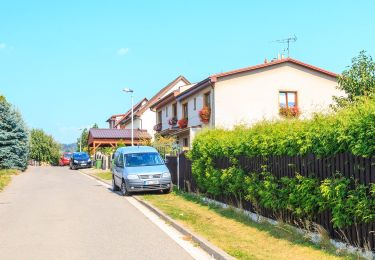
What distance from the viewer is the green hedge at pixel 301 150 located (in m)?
6.85

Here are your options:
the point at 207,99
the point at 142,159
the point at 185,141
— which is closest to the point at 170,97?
the point at 185,141

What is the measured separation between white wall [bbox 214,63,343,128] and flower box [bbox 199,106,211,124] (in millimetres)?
804

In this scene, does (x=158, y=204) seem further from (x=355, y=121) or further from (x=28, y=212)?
(x=355, y=121)

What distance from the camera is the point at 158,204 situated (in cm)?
1448

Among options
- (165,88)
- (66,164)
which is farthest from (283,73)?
(66,164)

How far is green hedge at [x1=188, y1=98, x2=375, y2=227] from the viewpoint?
22.5ft

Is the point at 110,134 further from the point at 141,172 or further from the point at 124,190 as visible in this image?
the point at 141,172

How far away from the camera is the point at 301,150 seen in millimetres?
8453

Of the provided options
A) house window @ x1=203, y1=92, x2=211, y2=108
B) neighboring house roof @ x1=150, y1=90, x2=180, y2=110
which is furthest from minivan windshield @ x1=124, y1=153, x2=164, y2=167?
neighboring house roof @ x1=150, y1=90, x2=180, y2=110

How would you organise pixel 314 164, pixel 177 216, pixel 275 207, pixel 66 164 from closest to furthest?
1. pixel 314 164
2. pixel 275 207
3. pixel 177 216
4. pixel 66 164

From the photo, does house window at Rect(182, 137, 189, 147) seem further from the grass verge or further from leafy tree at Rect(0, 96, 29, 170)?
the grass verge

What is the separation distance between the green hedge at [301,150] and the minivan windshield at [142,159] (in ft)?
18.3

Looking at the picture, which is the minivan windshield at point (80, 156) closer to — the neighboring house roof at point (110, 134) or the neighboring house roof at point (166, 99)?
the neighboring house roof at point (110, 134)

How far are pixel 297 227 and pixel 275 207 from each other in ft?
2.65
